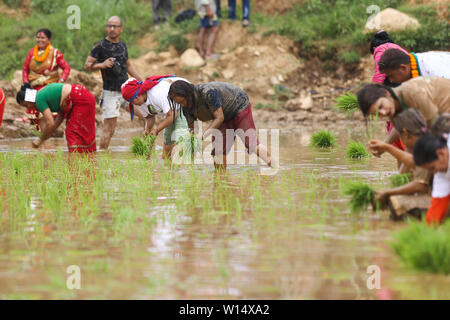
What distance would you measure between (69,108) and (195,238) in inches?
180

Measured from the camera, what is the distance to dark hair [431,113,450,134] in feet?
13.9

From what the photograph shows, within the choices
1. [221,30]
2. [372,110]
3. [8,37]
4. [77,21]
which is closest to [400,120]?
[372,110]

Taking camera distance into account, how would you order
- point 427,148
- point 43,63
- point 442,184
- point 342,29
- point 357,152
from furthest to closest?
point 342,29
point 43,63
point 357,152
point 442,184
point 427,148

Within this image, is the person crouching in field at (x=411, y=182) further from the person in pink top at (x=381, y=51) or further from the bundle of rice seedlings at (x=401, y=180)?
the person in pink top at (x=381, y=51)

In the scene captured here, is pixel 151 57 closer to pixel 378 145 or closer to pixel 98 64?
pixel 98 64

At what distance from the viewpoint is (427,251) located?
130 inches

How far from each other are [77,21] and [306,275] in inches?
584

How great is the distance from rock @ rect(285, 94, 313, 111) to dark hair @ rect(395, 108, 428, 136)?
9261mm

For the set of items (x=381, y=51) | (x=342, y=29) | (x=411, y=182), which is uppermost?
(x=342, y=29)

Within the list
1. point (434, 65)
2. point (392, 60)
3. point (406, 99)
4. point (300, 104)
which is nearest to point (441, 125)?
point (406, 99)

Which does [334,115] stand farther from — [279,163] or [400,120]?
[400,120]

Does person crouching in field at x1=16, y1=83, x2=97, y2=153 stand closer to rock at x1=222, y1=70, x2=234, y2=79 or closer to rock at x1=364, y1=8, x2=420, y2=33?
rock at x1=222, y1=70, x2=234, y2=79

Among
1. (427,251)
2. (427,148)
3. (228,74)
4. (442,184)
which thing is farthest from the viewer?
(228,74)

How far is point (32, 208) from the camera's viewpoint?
5051 mm
